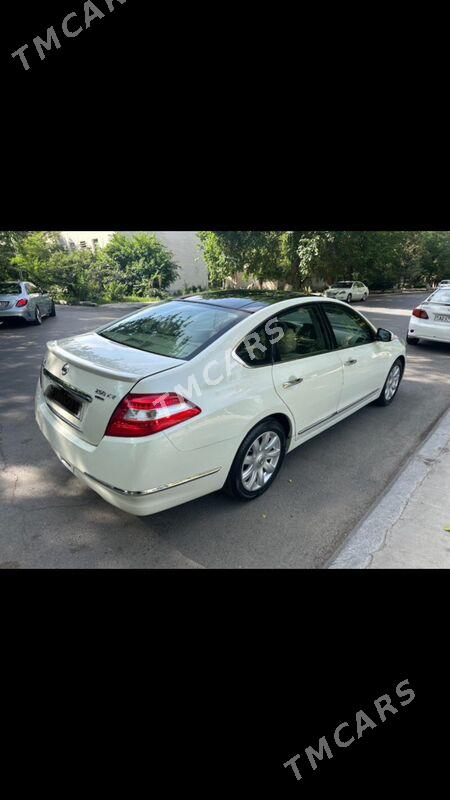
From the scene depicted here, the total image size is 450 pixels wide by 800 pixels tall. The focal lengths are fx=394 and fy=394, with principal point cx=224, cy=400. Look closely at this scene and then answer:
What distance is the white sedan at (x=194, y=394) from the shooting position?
8.00ft

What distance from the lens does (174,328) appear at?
128 inches

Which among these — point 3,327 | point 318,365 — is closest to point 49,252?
point 3,327

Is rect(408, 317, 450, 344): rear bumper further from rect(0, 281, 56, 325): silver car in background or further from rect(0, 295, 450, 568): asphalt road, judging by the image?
rect(0, 281, 56, 325): silver car in background

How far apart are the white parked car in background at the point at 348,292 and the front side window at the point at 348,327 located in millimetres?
17807

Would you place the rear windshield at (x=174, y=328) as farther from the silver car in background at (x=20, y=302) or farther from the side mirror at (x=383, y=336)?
the silver car in background at (x=20, y=302)

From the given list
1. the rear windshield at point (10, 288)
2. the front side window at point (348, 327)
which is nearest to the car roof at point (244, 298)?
the front side window at point (348, 327)

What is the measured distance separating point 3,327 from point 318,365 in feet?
34.7

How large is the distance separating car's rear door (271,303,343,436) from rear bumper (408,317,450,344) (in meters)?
5.49

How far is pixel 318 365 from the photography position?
355cm

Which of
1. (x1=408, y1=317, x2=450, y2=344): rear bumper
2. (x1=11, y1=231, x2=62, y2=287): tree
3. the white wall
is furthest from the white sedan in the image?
the white wall

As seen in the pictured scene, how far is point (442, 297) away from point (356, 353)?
18.2 ft
